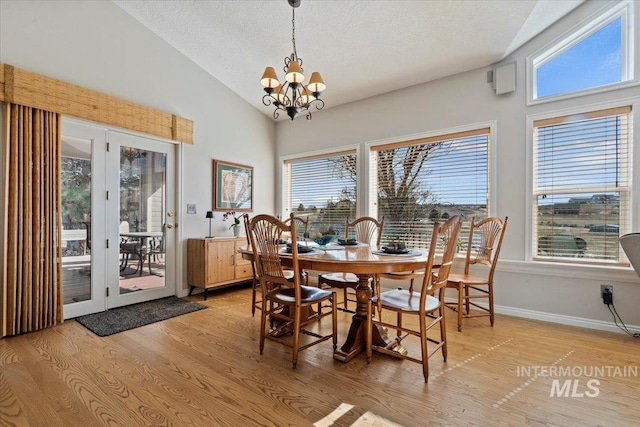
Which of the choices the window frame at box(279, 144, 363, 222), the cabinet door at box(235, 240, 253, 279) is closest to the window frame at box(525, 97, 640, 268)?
the window frame at box(279, 144, 363, 222)

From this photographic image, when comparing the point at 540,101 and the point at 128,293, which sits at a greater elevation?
the point at 540,101

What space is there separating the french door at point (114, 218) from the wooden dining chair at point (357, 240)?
2210 mm

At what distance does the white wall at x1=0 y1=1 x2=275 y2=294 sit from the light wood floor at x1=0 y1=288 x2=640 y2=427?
197cm

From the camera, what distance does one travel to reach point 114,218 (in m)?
3.49

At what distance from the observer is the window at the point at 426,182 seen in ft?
11.7

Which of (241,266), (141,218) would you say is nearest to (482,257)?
(241,266)

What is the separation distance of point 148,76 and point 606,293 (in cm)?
541

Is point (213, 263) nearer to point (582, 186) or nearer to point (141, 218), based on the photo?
point (141, 218)

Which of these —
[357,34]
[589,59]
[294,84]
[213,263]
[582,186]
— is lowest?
[213,263]

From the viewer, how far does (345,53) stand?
3.58 meters

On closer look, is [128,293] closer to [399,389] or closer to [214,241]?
[214,241]

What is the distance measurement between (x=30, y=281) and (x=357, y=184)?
376 centimetres

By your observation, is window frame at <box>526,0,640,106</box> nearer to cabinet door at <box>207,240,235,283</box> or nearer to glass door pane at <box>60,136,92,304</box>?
cabinet door at <box>207,240,235,283</box>

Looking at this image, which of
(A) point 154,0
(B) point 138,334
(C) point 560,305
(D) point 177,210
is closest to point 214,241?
(D) point 177,210
